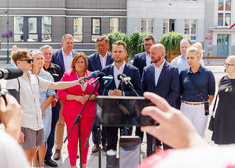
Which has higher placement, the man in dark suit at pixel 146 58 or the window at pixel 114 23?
the window at pixel 114 23

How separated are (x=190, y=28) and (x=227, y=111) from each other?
3140cm

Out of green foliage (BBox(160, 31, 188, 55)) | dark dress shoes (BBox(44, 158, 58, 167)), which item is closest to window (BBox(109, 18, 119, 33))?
green foliage (BBox(160, 31, 188, 55))

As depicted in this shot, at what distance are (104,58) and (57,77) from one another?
116 centimetres

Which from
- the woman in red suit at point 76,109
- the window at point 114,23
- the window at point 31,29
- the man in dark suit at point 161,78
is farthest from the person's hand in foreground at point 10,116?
the window at point 114,23

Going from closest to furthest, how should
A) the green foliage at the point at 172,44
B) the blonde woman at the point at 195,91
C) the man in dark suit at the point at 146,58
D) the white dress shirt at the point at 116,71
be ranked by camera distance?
the blonde woman at the point at 195,91 → the white dress shirt at the point at 116,71 → the man in dark suit at the point at 146,58 → the green foliage at the point at 172,44

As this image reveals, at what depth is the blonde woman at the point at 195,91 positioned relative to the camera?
4.77 metres

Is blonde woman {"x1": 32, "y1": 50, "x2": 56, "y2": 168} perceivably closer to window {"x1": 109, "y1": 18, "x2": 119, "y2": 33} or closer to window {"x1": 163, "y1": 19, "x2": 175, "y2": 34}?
window {"x1": 109, "y1": 18, "x2": 119, "y2": 33}

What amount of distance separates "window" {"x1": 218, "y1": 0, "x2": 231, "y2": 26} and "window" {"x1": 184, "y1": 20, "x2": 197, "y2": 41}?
3.80m

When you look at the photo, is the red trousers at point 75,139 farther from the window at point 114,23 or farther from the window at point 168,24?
the window at point 168,24

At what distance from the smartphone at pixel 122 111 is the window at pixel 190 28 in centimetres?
3353

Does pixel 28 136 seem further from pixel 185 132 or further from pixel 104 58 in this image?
pixel 185 132

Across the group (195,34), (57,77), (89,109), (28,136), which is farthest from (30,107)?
(195,34)

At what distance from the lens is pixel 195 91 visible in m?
4.81

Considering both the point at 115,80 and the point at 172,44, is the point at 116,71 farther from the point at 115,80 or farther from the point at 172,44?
the point at 172,44
